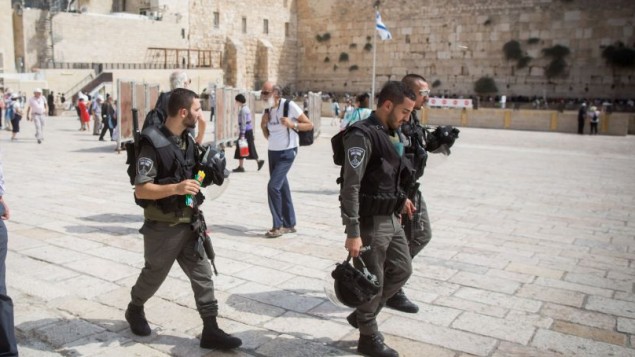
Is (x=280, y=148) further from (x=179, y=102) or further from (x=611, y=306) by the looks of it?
(x=611, y=306)

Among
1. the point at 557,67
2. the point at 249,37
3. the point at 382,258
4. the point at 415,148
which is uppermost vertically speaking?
the point at 249,37

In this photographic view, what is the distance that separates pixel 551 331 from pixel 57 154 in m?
11.9

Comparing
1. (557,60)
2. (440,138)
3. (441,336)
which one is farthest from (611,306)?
(557,60)

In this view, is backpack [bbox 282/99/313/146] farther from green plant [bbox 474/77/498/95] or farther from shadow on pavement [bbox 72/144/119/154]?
green plant [bbox 474/77/498/95]

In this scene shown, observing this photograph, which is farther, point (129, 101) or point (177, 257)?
point (129, 101)

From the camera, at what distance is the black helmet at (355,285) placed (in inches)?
124

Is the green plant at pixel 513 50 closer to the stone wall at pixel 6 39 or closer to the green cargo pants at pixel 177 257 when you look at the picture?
the stone wall at pixel 6 39

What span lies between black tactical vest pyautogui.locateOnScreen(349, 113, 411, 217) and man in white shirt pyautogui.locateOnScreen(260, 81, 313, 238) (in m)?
2.83

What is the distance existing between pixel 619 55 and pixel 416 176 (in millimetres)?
30470

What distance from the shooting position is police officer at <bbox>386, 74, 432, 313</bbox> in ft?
13.0

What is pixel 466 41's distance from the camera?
3419cm

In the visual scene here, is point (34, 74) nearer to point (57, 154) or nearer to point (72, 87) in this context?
point (72, 87)

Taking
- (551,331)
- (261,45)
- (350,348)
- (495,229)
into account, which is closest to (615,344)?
(551,331)

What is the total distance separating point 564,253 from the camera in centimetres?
583
